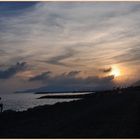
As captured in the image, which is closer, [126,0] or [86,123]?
[126,0]

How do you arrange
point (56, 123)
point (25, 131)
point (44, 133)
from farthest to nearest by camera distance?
point (56, 123) < point (25, 131) < point (44, 133)

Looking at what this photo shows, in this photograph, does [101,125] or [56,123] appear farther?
[56,123]

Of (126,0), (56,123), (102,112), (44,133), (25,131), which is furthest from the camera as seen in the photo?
(102,112)

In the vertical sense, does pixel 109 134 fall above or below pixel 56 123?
below

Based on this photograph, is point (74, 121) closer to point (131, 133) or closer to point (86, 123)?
point (86, 123)

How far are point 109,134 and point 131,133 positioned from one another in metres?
1.20

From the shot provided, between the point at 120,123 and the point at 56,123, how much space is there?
4835 mm

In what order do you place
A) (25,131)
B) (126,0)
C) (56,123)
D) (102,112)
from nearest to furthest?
(126,0) → (25,131) → (56,123) → (102,112)

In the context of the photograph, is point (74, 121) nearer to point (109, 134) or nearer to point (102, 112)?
point (102, 112)

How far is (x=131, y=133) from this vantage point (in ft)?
59.2

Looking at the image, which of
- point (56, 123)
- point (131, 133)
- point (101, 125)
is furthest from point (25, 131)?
point (131, 133)

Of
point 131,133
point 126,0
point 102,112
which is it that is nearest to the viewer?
point 126,0

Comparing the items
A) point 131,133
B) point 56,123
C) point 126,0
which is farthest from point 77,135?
point 126,0

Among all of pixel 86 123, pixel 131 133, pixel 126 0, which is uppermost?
pixel 126 0
